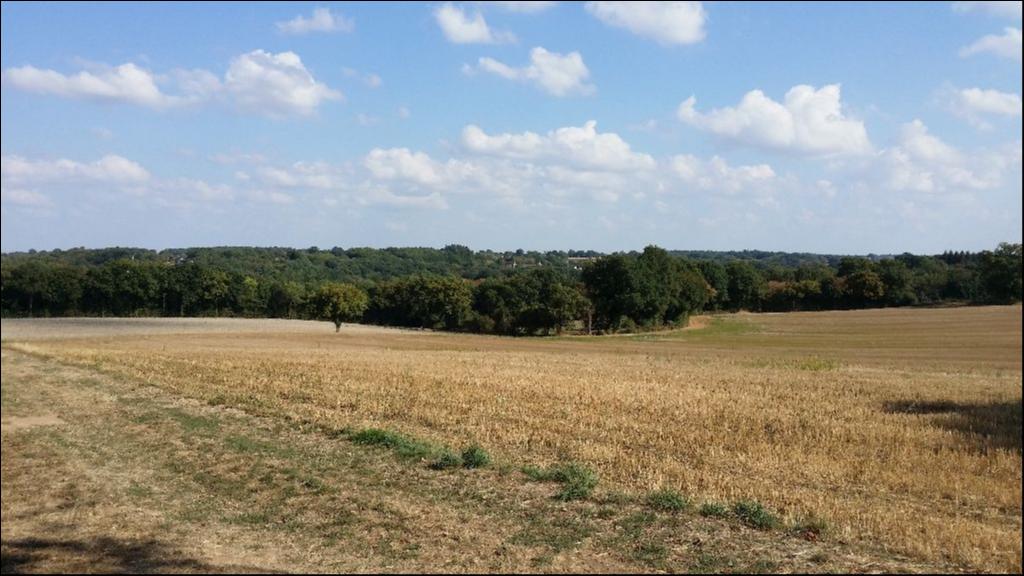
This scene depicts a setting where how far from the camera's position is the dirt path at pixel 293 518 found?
605 centimetres

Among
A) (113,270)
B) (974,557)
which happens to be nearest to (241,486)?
(113,270)

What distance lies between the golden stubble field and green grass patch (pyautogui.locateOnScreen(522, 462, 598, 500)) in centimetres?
48

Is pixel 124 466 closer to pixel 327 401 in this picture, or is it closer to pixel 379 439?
pixel 379 439

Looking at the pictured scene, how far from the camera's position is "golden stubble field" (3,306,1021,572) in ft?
27.0

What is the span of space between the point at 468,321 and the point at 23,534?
10330cm

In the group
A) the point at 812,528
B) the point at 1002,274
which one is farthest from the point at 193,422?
the point at 1002,274

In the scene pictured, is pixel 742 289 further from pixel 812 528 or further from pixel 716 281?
pixel 812 528

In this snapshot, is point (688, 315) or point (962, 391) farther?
point (688, 315)

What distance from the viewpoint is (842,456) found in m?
13.6

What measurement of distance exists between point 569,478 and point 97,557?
6440 mm

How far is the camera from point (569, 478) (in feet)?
34.8

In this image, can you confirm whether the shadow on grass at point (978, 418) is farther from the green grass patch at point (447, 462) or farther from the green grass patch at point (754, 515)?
the green grass patch at point (447, 462)

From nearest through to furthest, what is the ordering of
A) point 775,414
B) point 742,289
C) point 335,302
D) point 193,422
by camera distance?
point 193,422 < point 775,414 < point 742,289 < point 335,302

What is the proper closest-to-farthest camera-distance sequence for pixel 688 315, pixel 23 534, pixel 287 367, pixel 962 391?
pixel 23 534
pixel 962 391
pixel 287 367
pixel 688 315
